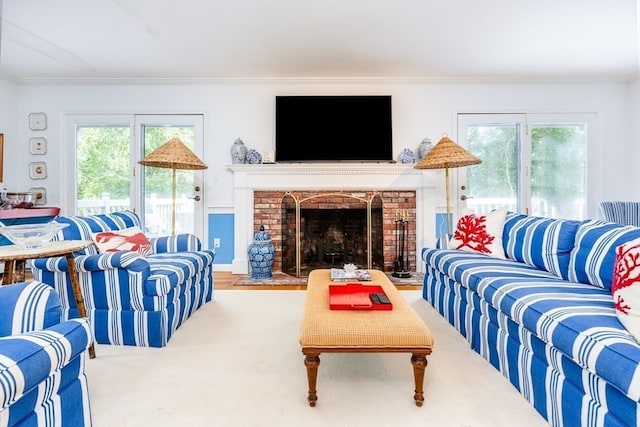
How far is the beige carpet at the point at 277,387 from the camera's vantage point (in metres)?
1.37

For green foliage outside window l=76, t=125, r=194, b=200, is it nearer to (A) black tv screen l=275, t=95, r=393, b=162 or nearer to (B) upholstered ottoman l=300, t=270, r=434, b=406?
(A) black tv screen l=275, t=95, r=393, b=162

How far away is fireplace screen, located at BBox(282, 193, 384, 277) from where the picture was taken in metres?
4.04

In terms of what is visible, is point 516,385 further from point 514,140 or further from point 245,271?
point 514,140

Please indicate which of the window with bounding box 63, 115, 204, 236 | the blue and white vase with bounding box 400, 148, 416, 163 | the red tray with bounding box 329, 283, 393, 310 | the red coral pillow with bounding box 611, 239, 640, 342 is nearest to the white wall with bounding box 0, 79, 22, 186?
the window with bounding box 63, 115, 204, 236

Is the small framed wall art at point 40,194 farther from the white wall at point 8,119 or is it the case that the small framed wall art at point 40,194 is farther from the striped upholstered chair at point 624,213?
the striped upholstered chair at point 624,213

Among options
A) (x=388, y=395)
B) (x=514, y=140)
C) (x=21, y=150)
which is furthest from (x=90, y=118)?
(x=514, y=140)

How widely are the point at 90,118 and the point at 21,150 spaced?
97 cm

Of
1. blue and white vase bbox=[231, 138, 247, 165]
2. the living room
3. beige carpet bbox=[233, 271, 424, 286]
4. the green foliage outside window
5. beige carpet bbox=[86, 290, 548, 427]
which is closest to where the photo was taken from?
beige carpet bbox=[86, 290, 548, 427]

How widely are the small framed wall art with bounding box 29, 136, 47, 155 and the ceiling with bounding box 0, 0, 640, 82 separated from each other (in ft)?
2.48

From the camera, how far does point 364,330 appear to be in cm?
140

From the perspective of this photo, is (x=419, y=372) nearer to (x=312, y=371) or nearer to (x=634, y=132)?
(x=312, y=371)

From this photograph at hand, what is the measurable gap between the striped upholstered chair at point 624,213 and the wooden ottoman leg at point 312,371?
338 centimetres

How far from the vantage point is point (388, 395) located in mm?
1526

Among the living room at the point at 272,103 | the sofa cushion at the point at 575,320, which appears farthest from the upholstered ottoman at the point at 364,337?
the living room at the point at 272,103
